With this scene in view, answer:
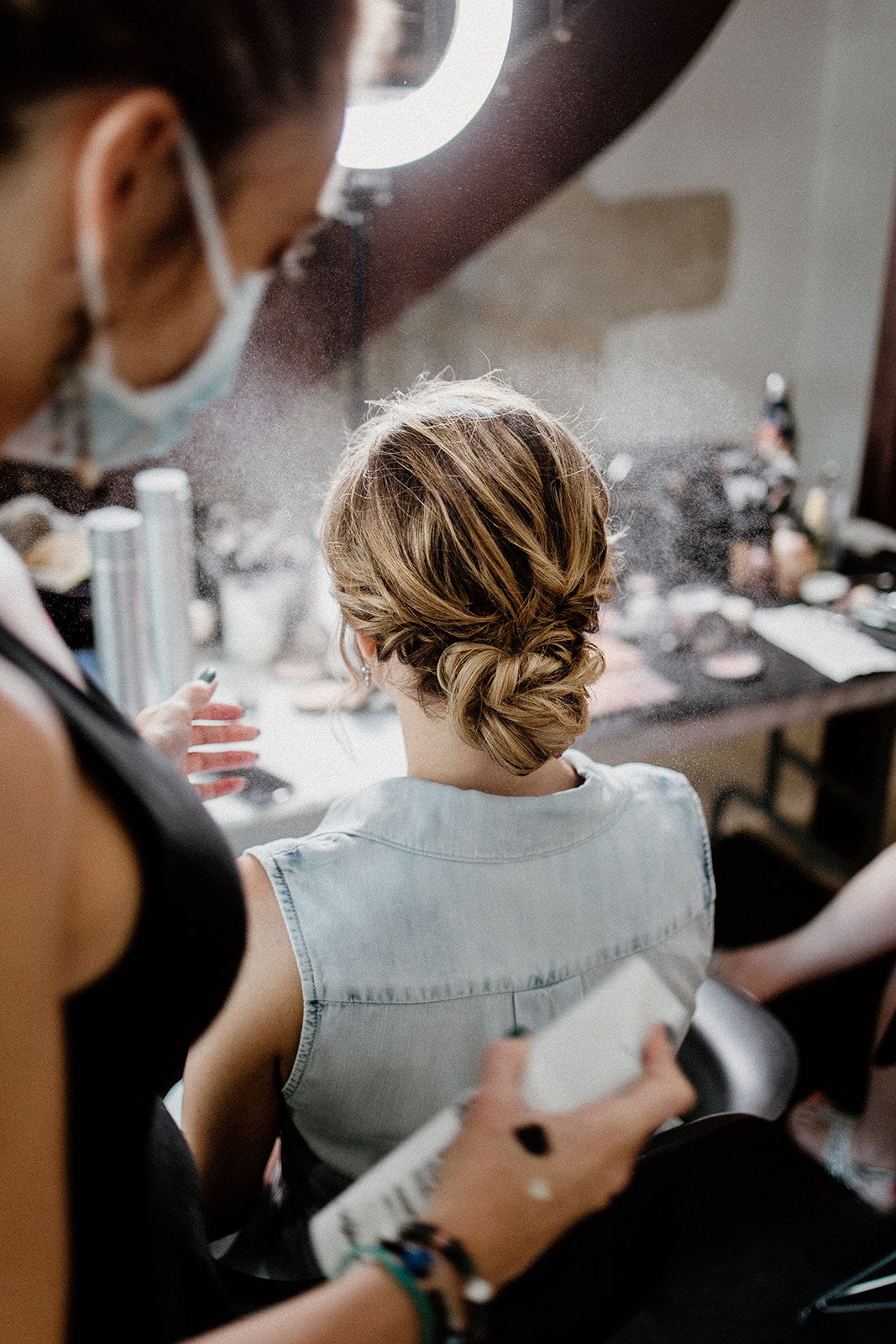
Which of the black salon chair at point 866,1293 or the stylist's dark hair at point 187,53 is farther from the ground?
the stylist's dark hair at point 187,53

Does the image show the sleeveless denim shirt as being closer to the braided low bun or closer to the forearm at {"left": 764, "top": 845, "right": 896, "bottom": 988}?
the braided low bun

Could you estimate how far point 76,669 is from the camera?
606 mm

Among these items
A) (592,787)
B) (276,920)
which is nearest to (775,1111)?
(592,787)

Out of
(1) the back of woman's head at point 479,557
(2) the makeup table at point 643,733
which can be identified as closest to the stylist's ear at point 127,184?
(1) the back of woman's head at point 479,557

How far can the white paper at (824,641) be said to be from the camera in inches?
62.3

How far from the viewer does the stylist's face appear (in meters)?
0.38

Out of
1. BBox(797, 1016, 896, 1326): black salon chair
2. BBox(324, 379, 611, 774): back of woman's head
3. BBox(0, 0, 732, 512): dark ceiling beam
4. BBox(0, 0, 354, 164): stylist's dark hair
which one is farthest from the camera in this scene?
BBox(797, 1016, 896, 1326): black salon chair

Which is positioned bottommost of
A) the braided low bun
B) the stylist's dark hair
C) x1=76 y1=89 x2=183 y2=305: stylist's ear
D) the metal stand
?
the metal stand

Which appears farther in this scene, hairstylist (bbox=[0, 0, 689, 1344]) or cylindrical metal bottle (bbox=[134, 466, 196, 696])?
cylindrical metal bottle (bbox=[134, 466, 196, 696])

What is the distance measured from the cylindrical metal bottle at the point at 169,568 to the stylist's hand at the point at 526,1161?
21.1 inches

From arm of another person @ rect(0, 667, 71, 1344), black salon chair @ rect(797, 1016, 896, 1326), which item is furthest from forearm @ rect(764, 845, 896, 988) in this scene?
arm of another person @ rect(0, 667, 71, 1344)

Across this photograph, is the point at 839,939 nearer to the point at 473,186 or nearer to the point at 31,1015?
the point at 473,186

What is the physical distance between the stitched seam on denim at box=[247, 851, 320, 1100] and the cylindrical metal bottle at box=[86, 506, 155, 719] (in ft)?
0.80

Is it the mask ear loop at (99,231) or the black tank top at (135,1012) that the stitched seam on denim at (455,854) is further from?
the mask ear loop at (99,231)
